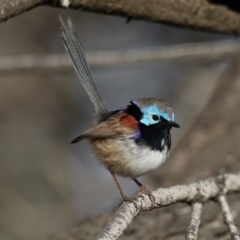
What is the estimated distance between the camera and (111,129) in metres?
4.31

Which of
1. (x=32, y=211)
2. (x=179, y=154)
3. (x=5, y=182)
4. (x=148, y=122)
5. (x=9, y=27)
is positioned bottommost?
(x=148, y=122)

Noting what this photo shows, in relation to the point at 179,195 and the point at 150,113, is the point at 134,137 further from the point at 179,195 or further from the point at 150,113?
the point at 179,195

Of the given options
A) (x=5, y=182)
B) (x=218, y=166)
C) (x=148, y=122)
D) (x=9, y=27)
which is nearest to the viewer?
(x=148, y=122)

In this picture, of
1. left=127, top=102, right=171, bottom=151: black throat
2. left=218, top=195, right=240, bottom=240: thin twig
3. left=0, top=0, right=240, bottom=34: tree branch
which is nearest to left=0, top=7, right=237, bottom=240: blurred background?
left=0, top=0, right=240, bottom=34: tree branch

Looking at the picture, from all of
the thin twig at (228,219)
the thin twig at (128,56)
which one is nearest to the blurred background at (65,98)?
the thin twig at (128,56)

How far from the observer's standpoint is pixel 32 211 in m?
7.48

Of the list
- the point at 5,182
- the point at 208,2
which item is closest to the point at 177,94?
the point at 5,182

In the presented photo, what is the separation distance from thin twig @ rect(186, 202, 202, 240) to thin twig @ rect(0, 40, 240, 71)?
191 cm

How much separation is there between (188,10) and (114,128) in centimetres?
95

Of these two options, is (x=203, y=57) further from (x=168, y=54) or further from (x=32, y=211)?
(x=32, y=211)

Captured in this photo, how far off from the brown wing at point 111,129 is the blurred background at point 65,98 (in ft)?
10.6

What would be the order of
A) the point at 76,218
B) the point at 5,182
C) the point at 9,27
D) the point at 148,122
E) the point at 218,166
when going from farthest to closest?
the point at 9,27 < the point at 5,182 < the point at 76,218 < the point at 218,166 < the point at 148,122

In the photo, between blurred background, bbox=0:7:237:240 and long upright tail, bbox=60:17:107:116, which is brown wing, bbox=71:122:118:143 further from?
Answer: blurred background, bbox=0:7:237:240

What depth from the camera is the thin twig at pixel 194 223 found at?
3402 millimetres
